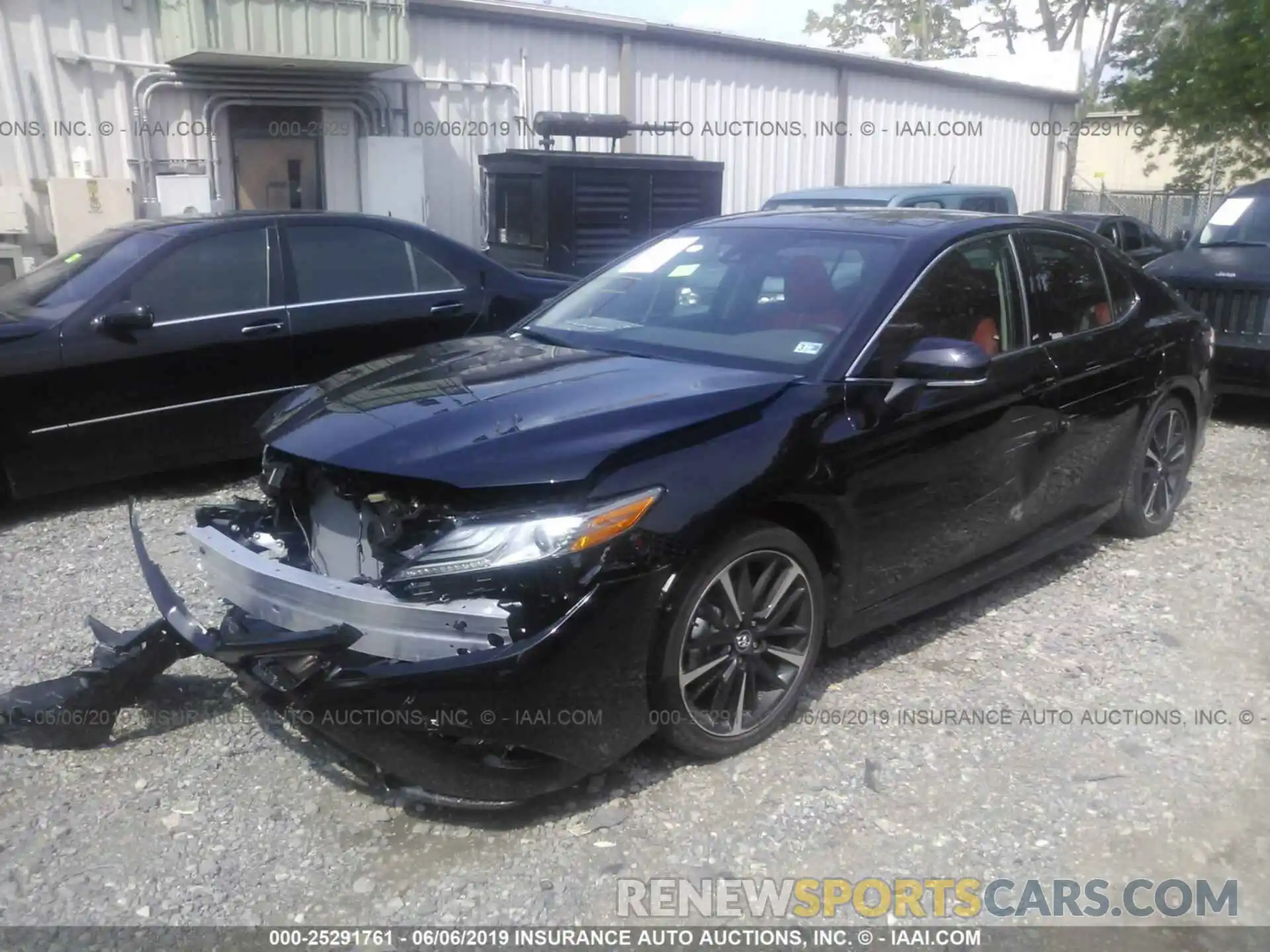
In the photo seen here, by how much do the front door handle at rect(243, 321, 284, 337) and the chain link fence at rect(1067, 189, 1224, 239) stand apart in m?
20.7

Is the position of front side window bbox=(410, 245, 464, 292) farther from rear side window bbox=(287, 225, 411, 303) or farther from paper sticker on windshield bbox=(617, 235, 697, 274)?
paper sticker on windshield bbox=(617, 235, 697, 274)

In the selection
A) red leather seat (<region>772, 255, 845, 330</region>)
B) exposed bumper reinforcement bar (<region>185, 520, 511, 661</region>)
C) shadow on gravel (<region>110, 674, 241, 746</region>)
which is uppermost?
red leather seat (<region>772, 255, 845, 330</region>)

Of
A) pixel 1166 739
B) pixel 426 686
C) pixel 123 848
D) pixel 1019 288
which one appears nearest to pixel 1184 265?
pixel 1019 288

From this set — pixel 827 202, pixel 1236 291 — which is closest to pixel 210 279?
pixel 827 202

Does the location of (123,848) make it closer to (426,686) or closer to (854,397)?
(426,686)

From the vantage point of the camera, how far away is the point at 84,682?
355 centimetres

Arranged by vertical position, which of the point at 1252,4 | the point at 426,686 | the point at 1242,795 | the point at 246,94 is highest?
the point at 1252,4

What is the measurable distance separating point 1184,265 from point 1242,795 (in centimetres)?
621

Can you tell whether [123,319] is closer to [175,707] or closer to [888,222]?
[175,707]

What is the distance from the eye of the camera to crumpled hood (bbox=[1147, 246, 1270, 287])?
26.4 ft

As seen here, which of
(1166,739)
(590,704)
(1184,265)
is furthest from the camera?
(1184,265)

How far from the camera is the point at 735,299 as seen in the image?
4.26m

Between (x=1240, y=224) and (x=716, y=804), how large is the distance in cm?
782

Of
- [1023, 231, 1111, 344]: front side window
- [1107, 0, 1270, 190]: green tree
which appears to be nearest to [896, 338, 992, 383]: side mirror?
[1023, 231, 1111, 344]: front side window
